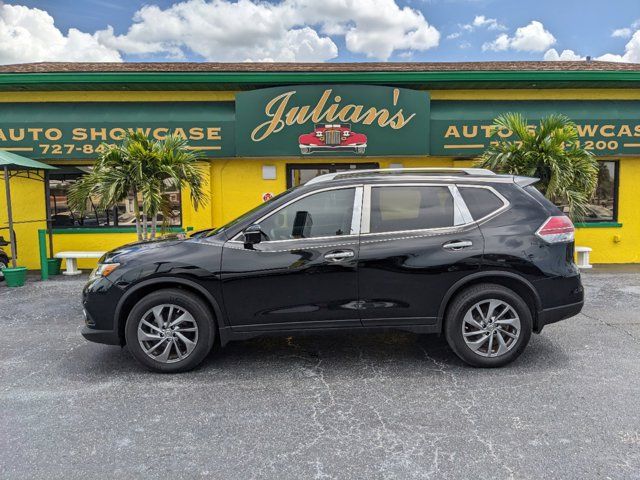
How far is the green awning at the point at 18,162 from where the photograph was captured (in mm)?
8464

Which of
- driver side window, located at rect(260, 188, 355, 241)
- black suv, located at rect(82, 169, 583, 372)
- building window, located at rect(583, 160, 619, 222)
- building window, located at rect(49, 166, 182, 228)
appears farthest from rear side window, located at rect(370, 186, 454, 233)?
building window, located at rect(583, 160, 619, 222)

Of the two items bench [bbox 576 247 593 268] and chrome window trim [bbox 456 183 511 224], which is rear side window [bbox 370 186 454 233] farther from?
bench [bbox 576 247 593 268]

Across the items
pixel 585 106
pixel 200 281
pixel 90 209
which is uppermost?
pixel 585 106

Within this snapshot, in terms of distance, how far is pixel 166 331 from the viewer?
14.2ft

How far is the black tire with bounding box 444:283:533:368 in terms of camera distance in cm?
438

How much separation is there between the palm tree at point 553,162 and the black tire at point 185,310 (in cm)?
536

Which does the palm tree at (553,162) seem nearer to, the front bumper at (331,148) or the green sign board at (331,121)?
Result: the green sign board at (331,121)

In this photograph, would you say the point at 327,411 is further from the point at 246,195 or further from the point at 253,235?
the point at 246,195

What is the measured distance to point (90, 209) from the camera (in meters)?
10.4

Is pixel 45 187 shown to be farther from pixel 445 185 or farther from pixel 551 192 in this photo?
pixel 551 192

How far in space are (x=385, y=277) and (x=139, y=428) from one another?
242 cm

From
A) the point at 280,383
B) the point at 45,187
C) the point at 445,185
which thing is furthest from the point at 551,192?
the point at 45,187

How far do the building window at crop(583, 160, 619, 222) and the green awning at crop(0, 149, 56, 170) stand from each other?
470 inches

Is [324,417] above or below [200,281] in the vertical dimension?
below
